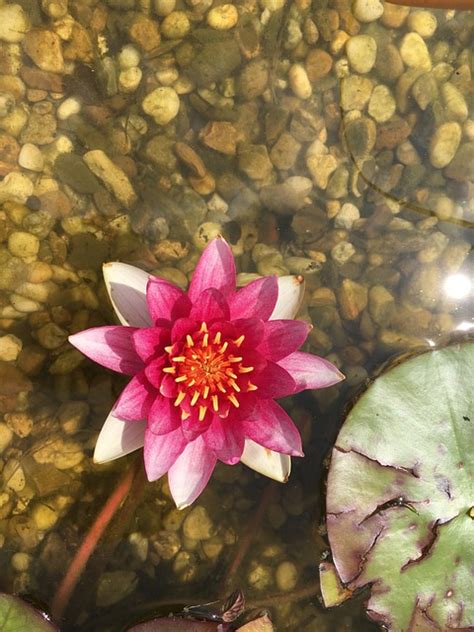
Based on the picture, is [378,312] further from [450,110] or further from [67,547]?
[67,547]

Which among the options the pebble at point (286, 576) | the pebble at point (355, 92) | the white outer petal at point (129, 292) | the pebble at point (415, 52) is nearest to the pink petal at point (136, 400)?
the white outer petal at point (129, 292)

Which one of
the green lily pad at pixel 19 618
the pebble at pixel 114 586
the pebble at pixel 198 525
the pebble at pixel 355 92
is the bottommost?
the pebble at pixel 114 586

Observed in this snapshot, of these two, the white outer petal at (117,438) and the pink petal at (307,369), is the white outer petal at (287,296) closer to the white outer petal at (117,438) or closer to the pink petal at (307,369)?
the pink petal at (307,369)

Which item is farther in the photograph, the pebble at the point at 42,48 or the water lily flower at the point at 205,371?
the pebble at the point at 42,48

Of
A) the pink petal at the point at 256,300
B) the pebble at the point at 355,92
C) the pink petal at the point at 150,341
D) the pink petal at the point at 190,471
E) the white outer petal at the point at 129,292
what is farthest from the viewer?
the pebble at the point at 355,92

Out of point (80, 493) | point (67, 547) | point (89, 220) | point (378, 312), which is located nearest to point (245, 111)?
point (89, 220)

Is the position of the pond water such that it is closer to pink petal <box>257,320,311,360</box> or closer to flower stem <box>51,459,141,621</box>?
flower stem <box>51,459,141,621</box>
